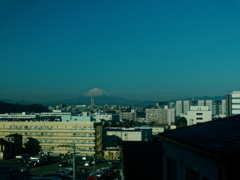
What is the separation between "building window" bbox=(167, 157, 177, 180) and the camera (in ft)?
9.29

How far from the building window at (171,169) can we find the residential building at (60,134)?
17.2 metres

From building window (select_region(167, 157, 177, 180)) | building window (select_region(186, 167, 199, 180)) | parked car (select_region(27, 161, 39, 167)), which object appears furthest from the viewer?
parked car (select_region(27, 161, 39, 167))

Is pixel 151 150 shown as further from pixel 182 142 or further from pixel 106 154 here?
pixel 106 154

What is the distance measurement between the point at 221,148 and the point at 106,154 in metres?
18.8

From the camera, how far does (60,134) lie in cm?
2106

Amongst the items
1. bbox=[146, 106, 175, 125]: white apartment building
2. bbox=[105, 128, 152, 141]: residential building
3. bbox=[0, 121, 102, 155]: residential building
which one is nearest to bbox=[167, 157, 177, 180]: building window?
bbox=[0, 121, 102, 155]: residential building

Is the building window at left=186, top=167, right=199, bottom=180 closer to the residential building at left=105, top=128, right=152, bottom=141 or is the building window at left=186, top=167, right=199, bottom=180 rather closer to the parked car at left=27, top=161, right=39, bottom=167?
the parked car at left=27, top=161, right=39, bottom=167

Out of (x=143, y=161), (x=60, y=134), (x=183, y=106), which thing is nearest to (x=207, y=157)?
(x=143, y=161)

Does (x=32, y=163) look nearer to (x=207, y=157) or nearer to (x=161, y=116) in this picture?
(x=207, y=157)

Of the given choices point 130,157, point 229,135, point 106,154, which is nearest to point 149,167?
point 130,157

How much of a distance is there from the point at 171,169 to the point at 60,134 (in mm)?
19084

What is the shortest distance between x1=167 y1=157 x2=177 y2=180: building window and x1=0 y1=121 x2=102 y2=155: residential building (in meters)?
17.2

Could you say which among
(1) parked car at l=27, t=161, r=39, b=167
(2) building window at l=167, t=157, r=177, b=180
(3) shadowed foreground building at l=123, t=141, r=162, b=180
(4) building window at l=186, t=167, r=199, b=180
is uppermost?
(4) building window at l=186, t=167, r=199, b=180

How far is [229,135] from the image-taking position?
2.08 meters
